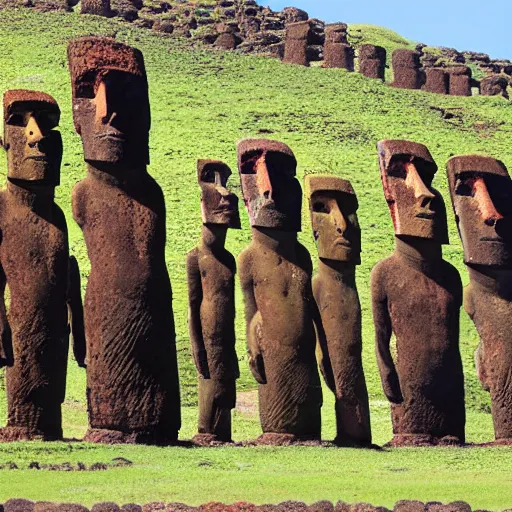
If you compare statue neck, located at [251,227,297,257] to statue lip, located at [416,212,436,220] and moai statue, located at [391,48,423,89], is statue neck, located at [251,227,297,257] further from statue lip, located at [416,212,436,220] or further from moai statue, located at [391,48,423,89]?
moai statue, located at [391,48,423,89]

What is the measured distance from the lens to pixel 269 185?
20.8 m

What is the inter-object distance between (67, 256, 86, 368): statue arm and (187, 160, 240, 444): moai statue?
1648mm

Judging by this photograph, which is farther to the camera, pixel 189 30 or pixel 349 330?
pixel 189 30

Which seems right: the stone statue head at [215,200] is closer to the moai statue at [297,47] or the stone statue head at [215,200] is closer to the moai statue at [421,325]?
the moai statue at [421,325]

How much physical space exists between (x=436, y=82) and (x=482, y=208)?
112 feet

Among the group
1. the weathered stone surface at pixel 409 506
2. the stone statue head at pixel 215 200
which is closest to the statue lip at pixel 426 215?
the stone statue head at pixel 215 200

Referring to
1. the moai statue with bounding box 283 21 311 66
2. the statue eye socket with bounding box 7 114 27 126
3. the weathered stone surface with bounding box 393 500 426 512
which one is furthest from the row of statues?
the moai statue with bounding box 283 21 311 66

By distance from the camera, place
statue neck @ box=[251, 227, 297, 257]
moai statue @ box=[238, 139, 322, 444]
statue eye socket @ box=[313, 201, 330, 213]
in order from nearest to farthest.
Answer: moai statue @ box=[238, 139, 322, 444]
statue neck @ box=[251, 227, 297, 257]
statue eye socket @ box=[313, 201, 330, 213]

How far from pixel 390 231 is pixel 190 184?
16.8ft

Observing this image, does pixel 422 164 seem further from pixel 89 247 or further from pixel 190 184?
pixel 190 184

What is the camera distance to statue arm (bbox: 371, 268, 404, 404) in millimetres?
20906

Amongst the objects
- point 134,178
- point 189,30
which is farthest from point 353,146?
point 134,178

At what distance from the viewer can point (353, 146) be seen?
1748 inches

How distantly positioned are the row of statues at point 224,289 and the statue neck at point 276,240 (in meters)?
0.02
